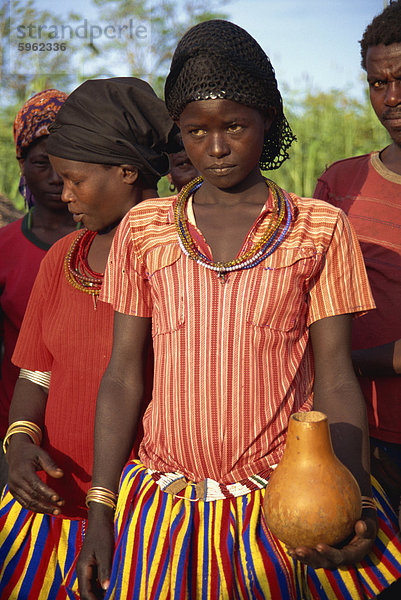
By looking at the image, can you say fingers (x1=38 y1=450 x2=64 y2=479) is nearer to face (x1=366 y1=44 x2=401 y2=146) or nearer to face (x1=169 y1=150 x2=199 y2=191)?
face (x1=366 y1=44 x2=401 y2=146)

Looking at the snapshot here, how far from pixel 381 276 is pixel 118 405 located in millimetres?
1106

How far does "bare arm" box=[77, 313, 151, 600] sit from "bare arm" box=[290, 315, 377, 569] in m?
0.53

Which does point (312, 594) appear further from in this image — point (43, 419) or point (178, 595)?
point (43, 419)

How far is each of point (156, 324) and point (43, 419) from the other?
0.74 metres

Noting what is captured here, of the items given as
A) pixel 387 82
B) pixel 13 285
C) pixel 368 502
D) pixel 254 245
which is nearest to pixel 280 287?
pixel 254 245

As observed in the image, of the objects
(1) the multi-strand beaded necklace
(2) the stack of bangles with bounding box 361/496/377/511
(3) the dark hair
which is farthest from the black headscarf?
(2) the stack of bangles with bounding box 361/496/377/511

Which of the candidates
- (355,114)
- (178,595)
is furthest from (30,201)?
(355,114)

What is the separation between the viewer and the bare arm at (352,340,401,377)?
246 cm

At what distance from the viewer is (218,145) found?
197 cm

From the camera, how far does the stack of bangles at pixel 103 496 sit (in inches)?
80.8

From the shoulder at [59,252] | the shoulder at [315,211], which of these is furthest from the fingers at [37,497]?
→ the shoulder at [315,211]

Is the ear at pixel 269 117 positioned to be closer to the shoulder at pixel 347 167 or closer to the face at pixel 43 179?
the shoulder at pixel 347 167

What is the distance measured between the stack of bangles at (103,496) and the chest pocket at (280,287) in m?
0.66

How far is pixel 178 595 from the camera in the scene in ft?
5.96
